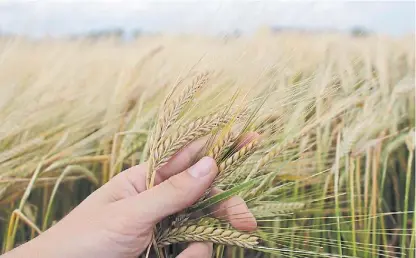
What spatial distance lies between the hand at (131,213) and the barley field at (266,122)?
1.4 inches

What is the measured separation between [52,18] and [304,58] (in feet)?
1.64

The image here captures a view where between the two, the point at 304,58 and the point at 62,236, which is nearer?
Answer: the point at 62,236

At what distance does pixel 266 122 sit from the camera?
84 cm

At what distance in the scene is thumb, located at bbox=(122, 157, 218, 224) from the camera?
79 centimetres

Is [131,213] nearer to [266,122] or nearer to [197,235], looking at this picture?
[197,235]

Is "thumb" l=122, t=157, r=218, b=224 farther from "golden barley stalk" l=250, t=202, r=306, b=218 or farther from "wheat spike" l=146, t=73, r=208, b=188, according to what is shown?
"golden barley stalk" l=250, t=202, r=306, b=218

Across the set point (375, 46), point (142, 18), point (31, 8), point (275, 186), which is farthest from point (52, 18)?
point (375, 46)

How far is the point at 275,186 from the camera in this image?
36.2 inches

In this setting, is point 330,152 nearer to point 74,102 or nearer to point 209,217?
point 209,217

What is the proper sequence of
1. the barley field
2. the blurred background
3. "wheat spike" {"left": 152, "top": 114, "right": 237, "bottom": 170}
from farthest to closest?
the blurred background → the barley field → "wheat spike" {"left": 152, "top": 114, "right": 237, "bottom": 170}

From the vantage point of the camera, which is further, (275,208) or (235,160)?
(275,208)

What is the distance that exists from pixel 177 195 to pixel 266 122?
0.62 ft

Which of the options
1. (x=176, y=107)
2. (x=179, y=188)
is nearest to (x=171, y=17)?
(x=176, y=107)

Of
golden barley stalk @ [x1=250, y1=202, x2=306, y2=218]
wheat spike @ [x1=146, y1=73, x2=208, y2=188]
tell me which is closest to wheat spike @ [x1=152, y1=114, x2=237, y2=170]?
wheat spike @ [x1=146, y1=73, x2=208, y2=188]
